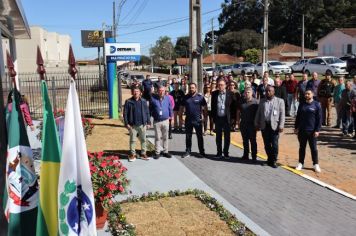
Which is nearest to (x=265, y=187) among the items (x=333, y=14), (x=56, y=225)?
(x=56, y=225)

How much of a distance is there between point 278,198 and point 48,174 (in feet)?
16.1

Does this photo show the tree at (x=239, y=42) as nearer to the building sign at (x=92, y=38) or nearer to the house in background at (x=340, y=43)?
the house in background at (x=340, y=43)

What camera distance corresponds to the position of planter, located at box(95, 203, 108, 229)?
6.02 metres

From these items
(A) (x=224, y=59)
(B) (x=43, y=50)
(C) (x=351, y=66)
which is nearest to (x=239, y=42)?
(A) (x=224, y=59)

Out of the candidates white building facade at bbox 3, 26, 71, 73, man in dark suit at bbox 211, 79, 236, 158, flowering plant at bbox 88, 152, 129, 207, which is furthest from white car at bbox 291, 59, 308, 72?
flowering plant at bbox 88, 152, 129, 207

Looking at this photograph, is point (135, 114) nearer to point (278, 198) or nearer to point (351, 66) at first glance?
point (278, 198)

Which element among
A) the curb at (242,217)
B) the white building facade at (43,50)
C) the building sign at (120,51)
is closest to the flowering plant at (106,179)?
the curb at (242,217)

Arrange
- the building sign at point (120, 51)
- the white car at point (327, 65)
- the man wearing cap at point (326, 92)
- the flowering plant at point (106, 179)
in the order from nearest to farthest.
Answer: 1. the flowering plant at point (106, 179)
2. the man wearing cap at point (326, 92)
3. the building sign at point (120, 51)
4. the white car at point (327, 65)

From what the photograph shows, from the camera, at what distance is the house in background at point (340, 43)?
58.2m

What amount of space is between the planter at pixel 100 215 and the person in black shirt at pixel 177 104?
801 cm

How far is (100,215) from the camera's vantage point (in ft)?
19.9

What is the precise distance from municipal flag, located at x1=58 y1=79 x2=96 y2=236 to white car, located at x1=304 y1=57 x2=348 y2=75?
30.0 m

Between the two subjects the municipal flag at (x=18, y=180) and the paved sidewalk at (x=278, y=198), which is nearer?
the municipal flag at (x=18, y=180)

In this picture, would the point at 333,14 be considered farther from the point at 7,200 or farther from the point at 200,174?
the point at 7,200
